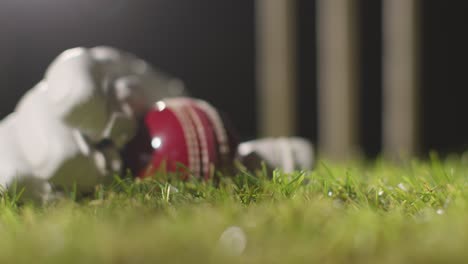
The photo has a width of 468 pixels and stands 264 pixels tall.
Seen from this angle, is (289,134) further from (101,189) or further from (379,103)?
(101,189)

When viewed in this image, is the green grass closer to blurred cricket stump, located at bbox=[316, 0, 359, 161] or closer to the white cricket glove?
the white cricket glove

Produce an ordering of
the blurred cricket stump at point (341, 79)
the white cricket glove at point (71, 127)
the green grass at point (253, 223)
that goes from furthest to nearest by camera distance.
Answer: the blurred cricket stump at point (341, 79)
the white cricket glove at point (71, 127)
the green grass at point (253, 223)

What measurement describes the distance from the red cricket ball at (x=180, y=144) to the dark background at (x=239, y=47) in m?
1.64

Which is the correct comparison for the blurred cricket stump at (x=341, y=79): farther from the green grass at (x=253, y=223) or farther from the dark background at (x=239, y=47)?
the green grass at (x=253, y=223)

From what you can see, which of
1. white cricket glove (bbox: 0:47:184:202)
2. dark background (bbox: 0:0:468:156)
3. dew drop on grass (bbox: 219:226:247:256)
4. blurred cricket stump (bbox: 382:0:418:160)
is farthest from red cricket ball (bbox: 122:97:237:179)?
blurred cricket stump (bbox: 382:0:418:160)

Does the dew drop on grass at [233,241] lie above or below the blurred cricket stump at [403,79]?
above

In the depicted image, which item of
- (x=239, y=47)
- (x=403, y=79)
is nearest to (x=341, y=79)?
(x=403, y=79)

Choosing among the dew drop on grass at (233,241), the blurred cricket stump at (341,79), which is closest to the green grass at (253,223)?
the dew drop on grass at (233,241)

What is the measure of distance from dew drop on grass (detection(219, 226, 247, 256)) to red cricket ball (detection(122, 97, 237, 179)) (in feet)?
1.31

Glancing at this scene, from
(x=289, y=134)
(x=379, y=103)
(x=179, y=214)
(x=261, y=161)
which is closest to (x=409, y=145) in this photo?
(x=379, y=103)

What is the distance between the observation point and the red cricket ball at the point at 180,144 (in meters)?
1.08

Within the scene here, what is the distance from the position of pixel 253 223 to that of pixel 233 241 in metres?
0.07

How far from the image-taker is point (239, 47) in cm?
299

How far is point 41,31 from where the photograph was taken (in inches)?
102
